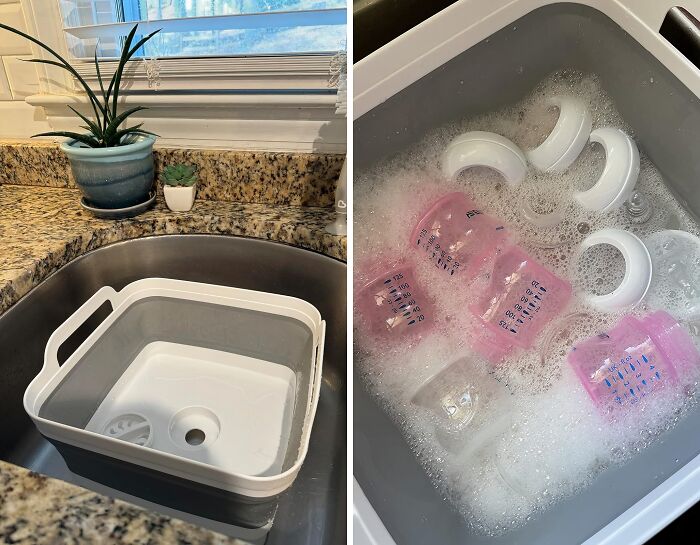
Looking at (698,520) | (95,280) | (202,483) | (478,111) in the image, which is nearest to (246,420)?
(202,483)

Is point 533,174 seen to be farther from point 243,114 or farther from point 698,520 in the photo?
point 698,520

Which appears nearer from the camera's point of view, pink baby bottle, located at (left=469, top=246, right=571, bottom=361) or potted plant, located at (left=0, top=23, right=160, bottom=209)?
potted plant, located at (left=0, top=23, right=160, bottom=209)

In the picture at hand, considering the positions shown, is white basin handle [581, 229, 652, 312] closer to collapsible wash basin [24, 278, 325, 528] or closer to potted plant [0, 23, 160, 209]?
collapsible wash basin [24, 278, 325, 528]

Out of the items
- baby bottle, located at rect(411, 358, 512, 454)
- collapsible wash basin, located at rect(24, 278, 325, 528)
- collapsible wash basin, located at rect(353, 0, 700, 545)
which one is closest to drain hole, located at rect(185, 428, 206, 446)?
collapsible wash basin, located at rect(24, 278, 325, 528)

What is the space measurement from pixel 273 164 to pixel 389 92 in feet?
0.80

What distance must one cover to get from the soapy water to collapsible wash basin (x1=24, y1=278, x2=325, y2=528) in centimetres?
19

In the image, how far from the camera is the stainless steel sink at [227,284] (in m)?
0.70

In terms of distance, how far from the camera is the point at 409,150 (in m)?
1.02

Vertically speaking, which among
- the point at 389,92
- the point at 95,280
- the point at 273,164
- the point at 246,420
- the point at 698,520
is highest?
the point at 389,92

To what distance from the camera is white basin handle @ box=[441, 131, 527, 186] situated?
1018mm

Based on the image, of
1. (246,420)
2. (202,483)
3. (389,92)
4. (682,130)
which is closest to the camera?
(202,483)

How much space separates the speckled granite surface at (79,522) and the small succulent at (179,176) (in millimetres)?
698

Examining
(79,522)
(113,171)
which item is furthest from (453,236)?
(79,522)

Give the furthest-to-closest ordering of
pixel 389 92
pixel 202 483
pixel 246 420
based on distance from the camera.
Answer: pixel 389 92, pixel 246 420, pixel 202 483
